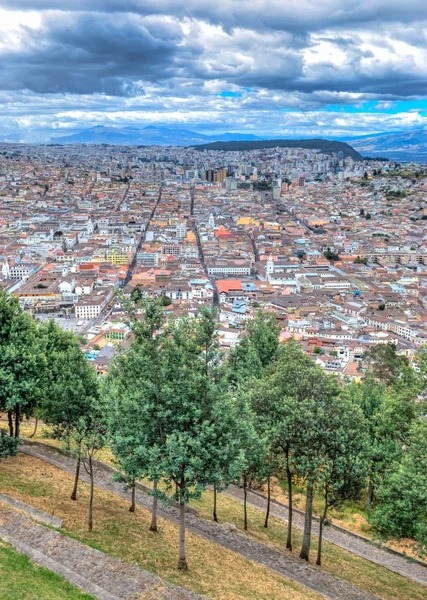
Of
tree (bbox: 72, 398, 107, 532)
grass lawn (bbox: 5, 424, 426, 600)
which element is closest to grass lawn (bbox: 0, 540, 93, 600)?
grass lawn (bbox: 5, 424, 426, 600)

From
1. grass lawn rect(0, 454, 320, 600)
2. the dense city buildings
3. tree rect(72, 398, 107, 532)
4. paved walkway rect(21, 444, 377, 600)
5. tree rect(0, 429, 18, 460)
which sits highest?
tree rect(72, 398, 107, 532)

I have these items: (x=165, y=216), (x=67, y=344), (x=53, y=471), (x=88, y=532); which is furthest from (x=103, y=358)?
(x=165, y=216)

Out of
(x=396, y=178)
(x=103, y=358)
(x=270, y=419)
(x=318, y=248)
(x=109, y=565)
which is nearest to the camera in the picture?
(x=109, y=565)

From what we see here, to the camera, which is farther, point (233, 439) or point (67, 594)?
point (233, 439)

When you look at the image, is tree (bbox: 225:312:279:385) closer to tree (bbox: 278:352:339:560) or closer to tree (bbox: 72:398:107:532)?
tree (bbox: 278:352:339:560)

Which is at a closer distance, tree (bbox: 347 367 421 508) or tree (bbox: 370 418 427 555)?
tree (bbox: 370 418 427 555)

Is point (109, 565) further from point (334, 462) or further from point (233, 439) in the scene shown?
point (334, 462)

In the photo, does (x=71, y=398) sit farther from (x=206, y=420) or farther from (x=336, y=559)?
(x=336, y=559)
